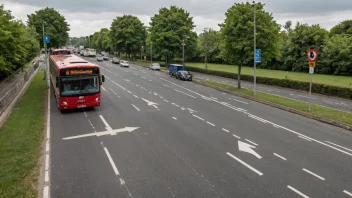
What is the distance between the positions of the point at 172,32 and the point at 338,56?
32693 millimetres

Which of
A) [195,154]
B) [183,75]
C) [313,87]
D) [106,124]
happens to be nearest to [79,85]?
[106,124]

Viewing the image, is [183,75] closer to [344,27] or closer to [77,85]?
[77,85]

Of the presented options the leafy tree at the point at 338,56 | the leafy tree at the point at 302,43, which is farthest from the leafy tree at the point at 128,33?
the leafy tree at the point at 338,56

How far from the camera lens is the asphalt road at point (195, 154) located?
31.8ft

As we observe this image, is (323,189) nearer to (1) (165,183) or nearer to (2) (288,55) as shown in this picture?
(1) (165,183)

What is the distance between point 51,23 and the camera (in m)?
86.3

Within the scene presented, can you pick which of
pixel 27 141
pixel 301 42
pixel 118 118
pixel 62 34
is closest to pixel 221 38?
pixel 118 118

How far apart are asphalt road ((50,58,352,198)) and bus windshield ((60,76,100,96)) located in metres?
1.46

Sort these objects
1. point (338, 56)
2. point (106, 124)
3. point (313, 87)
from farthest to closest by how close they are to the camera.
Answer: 1. point (338, 56)
2. point (313, 87)
3. point (106, 124)

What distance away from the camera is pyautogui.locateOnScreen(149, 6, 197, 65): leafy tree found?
65.6 meters

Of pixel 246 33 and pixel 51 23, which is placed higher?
pixel 51 23

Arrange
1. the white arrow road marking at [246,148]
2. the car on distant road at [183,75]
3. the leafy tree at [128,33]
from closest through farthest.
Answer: the white arrow road marking at [246,148] → the car on distant road at [183,75] → the leafy tree at [128,33]

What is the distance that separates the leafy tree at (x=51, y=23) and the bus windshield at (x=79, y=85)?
221ft

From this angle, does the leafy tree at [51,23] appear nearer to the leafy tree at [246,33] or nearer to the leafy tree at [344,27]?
the leafy tree at [246,33]
